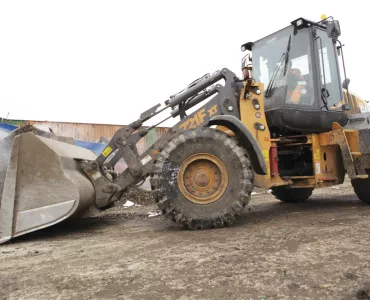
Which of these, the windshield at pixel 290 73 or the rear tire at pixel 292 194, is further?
the rear tire at pixel 292 194

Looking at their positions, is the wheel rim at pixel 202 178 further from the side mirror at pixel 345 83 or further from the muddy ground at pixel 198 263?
the side mirror at pixel 345 83

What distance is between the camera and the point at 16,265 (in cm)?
319

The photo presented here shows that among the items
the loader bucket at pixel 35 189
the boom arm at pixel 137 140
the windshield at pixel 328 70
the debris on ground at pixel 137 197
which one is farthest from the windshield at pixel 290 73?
the debris on ground at pixel 137 197

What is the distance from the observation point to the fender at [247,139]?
4660mm

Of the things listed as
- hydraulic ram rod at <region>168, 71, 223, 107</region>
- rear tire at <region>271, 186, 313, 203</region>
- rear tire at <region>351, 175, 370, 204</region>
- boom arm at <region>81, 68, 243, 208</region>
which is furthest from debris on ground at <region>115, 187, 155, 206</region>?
rear tire at <region>351, 175, 370, 204</region>

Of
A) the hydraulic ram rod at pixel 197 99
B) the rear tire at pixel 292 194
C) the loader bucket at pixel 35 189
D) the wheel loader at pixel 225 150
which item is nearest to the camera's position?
the loader bucket at pixel 35 189

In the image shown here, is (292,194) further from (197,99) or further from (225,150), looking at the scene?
(225,150)

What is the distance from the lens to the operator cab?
5.44 m

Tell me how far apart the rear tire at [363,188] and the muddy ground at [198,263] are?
5.48 feet

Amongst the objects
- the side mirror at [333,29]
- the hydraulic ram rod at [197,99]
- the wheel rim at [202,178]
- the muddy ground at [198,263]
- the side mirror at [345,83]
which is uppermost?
the side mirror at [333,29]

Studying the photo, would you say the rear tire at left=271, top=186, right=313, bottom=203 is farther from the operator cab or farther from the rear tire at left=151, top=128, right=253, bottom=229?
the rear tire at left=151, top=128, right=253, bottom=229

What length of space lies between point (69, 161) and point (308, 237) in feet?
9.98

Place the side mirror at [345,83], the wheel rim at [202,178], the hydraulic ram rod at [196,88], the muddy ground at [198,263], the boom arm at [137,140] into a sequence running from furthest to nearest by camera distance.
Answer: the side mirror at [345,83], the hydraulic ram rod at [196,88], the boom arm at [137,140], the wheel rim at [202,178], the muddy ground at [198,263]

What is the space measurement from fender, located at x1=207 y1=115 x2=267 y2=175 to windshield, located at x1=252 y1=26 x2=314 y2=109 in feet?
3.18
